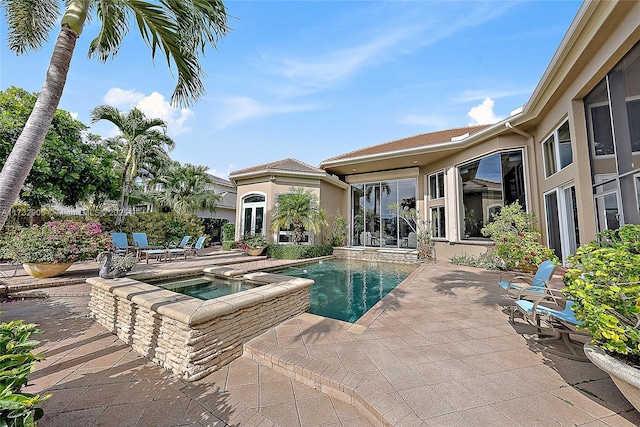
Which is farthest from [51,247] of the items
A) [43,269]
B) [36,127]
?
[36,127]

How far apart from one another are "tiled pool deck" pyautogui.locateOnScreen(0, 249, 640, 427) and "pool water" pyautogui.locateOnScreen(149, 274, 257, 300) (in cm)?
214

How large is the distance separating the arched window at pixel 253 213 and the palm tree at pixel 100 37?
9739 millimetres

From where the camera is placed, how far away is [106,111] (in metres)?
13.5

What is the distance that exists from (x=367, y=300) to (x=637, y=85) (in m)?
7.36

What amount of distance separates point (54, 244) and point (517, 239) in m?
14.4

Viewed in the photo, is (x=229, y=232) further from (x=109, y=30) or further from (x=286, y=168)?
(x=109, y=30)

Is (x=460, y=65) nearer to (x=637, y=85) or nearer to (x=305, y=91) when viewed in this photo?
(x=637, y=85)

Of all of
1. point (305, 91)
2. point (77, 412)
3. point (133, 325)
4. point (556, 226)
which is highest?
point (305, 91)

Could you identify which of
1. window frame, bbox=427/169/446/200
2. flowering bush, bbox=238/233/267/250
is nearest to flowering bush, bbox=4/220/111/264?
flowering bush, bbox=238/233/267/250

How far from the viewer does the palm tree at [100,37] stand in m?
2.76

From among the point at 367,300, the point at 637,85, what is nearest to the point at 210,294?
the point at 367,300

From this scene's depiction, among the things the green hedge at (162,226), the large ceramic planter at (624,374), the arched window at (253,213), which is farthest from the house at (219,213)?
the large ceramic planter at (624,374)

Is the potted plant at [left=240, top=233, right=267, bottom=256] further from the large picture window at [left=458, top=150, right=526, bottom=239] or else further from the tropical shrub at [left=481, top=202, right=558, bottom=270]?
the tropical shrub at [left=481, top=202, right=558, bottom=270]

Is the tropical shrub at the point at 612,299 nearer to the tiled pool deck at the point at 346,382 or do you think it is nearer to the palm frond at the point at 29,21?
the tiled pool deck at the point at 346,382
